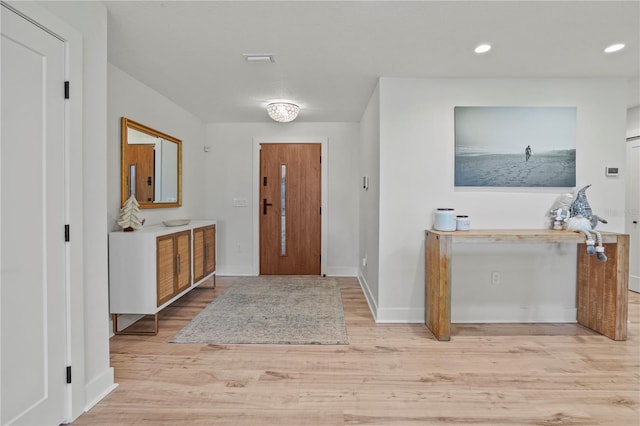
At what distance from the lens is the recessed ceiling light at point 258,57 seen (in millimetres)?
2553

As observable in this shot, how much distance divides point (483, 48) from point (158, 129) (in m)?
3.20

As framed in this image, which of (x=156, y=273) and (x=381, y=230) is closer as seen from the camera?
(x=156, y=273)

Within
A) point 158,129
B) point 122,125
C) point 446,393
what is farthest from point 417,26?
point 158,129

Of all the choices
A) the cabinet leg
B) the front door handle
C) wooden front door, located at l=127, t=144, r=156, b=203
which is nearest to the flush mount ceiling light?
wooden front door, located at l=127, t=144, r=156, b=203

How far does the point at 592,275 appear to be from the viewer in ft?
9.61

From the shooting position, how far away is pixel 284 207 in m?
4.89

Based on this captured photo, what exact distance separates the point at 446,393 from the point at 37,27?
2.83 m

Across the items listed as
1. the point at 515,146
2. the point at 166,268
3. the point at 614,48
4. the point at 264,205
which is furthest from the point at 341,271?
the point at 614,48

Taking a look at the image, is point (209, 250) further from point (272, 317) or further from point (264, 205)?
point (272, 317)

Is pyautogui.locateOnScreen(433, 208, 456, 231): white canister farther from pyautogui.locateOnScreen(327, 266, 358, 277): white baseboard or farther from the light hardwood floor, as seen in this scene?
pyautogui.locateOnScreen(327, 266, 358, 277): white baseboard

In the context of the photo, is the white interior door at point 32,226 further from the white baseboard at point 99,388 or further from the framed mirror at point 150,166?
the framed mirror at point 150,166

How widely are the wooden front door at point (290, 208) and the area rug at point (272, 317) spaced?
0.59m

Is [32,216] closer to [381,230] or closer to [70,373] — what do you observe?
[70,373]

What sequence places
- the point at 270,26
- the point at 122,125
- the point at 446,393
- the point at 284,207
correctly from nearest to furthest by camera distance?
the point at 446,393 < the point at 270,26 < the point at 122,125 < the point at 284,207
